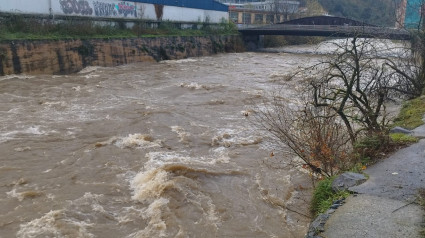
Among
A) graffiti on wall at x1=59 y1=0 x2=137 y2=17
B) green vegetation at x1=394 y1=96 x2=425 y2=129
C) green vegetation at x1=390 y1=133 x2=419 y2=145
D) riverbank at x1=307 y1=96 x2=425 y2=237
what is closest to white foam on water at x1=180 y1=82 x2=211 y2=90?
green vegetation at x1=394 y1=96 x2=425 y2=129

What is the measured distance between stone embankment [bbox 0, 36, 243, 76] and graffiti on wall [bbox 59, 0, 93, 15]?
3.87 m

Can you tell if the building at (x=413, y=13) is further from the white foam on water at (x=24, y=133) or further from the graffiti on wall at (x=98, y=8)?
the graffiti on wall at (x=98, y=8)

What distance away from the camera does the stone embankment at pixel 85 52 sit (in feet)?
70.7

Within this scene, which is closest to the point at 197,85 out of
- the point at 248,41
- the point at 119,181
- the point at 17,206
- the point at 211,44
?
the point at 119,181

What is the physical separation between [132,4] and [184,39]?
570 cm

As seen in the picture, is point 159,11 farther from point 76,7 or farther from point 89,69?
point 89,69

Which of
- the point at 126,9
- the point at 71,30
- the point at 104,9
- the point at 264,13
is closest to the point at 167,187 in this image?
the point at 71,30

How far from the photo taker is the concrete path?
5129mm

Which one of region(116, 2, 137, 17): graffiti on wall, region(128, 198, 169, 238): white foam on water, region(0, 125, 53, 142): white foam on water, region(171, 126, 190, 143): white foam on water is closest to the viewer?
region(128, 198, 169, 238): white foam on water

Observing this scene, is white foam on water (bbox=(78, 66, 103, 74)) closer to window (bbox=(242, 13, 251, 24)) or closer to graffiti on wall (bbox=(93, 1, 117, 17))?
graffiti on wall (bbox=(93, 1, 117, 17))

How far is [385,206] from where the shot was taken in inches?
226

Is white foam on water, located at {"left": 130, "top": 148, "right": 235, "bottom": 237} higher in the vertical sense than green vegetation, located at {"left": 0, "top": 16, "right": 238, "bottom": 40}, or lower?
lower

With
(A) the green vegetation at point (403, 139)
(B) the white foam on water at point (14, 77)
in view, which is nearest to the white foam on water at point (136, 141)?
(A) the green vegetation at point (403, 139)

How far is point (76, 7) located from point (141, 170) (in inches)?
955
